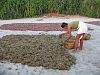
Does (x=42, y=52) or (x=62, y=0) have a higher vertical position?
(x=62, y=0)

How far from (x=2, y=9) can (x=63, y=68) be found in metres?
11.1

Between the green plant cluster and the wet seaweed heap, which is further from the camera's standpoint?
the green plant cluster

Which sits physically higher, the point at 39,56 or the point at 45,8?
the point at 45,8

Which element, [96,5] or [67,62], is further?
[96,5]

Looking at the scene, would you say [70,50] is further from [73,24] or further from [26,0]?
[26,0]

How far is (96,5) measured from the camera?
1337 centimetres

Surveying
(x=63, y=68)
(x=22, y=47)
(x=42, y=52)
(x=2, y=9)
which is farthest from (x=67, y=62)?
(x=2, y=9)

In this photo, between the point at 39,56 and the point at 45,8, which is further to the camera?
the point at 45,8

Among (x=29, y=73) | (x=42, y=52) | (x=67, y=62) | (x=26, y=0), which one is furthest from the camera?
(x=26, y=0)

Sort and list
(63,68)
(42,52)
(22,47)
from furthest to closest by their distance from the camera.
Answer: (22,47) < (42,52) < (63,68)

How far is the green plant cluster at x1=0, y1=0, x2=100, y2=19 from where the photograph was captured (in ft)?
42.3

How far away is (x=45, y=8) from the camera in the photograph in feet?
47.9

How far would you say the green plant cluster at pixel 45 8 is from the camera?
42.3ft

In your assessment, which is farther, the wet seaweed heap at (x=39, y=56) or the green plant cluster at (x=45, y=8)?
the green plant cluster at (x=45, y=8)
